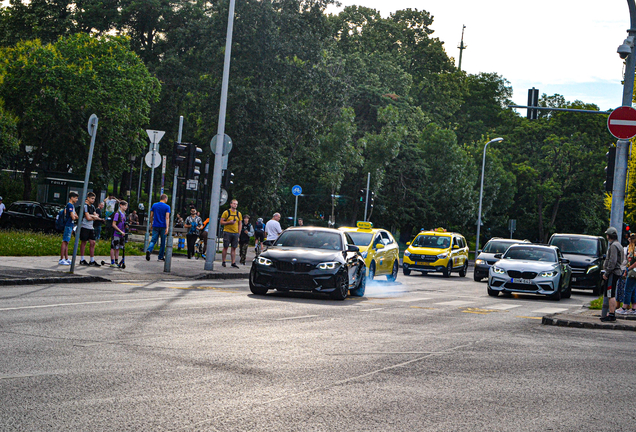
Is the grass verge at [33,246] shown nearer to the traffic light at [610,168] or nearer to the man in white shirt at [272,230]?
the man in white shirt at [272,230]

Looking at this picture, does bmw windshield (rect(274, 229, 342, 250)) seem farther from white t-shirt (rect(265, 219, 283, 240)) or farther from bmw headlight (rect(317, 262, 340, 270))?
white t-shirt (rect(265, 219, 283, 240))

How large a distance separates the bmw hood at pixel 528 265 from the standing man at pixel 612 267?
632 cm

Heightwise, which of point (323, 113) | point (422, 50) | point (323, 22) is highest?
point (422, 50)

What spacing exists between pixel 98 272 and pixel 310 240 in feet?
17.4

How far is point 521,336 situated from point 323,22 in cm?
3639

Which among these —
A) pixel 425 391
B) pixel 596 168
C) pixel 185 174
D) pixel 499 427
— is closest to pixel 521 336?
pixel 425 391

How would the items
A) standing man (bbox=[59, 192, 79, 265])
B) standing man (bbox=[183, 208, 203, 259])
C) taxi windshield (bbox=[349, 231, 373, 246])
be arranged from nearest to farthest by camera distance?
standing man (bbox=[59, 192, 79, 265]), taxi windshield (bbox=[349, 231, 373, 246]), standing man (bbox=[183, 208, 203, 259])

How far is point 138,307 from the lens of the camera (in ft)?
42.0

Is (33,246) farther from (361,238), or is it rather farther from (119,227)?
(361,238)

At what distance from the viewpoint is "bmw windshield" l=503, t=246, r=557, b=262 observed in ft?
72.1

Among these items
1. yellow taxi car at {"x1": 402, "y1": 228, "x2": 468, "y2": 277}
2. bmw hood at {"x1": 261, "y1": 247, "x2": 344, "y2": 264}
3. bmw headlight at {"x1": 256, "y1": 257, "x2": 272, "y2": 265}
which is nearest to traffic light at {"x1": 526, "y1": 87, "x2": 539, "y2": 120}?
yellow taxi car at {"x1": 402, "y1": 228, "x2": 468, "y2": 277}

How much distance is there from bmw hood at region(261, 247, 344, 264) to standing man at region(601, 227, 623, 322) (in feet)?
16.8

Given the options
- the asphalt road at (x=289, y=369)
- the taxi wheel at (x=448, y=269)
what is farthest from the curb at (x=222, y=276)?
the taxi wheel at (x=448, y=269)

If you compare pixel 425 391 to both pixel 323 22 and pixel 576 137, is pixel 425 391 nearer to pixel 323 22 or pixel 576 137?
pixel 323 22
